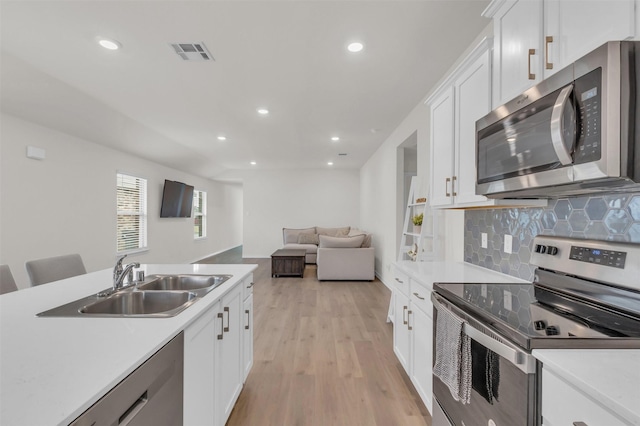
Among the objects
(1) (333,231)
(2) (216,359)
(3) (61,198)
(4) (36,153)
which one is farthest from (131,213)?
(2) (216,359)

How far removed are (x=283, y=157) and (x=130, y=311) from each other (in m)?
5.51

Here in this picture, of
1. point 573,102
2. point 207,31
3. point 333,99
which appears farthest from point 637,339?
point 333,99

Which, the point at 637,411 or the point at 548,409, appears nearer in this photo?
the point at 637,411

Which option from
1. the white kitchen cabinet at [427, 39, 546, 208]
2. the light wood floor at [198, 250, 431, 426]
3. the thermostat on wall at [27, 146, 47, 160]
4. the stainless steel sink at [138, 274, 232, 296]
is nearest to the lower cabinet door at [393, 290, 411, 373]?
the light wood floor at [198, 250, 431, 426]

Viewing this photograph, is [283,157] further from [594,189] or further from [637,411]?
[637,411]

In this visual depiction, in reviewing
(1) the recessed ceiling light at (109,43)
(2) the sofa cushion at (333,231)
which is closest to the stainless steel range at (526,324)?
(1) the recessed ceiling light at (109,43)

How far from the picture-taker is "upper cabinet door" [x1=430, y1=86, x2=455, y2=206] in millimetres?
2088

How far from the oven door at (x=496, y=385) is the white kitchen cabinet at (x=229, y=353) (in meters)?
1.16

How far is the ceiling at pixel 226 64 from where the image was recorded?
197 cm

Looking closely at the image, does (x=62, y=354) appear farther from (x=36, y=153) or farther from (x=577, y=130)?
(x=36, y=153)

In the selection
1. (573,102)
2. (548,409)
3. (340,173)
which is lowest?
(548,409)

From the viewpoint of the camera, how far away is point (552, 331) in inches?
38.9

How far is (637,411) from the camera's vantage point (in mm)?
594

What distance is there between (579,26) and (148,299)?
2340 millimetres
